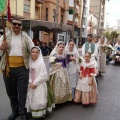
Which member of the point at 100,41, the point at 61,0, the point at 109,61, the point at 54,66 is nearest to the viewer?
the point at 54,66

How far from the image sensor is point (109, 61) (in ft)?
55.8

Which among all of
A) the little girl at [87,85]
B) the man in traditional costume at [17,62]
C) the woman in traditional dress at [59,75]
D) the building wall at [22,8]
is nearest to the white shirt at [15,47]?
the man in traditional costume at [17,62]

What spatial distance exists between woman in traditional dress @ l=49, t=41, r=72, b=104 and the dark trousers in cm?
112

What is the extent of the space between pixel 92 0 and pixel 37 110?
84.9 m

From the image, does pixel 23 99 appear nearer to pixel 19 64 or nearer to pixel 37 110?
pixel 37 110

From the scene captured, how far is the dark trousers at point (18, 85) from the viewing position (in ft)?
15.0

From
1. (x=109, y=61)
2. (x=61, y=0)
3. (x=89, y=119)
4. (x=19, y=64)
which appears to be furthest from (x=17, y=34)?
(x=61, y=0)

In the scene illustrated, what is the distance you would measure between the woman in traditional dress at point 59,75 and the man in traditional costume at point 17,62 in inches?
44.1

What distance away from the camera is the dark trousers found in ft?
15.0

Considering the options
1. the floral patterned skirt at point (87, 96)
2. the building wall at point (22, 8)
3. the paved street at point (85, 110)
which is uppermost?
the building wall at point (22, 8)

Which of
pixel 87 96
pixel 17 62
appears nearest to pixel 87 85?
pixel 87 96

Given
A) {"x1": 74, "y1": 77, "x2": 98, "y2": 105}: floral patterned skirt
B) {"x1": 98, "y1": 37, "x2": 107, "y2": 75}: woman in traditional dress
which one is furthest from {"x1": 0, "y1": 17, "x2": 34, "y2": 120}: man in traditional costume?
{"x1": 98, "y1": 37, "x2": 107, "y2": 75}: woman in traditional dress

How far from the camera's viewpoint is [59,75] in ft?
18.9

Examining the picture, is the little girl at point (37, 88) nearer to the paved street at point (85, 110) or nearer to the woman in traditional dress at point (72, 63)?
the paved street at point (85, 110)
